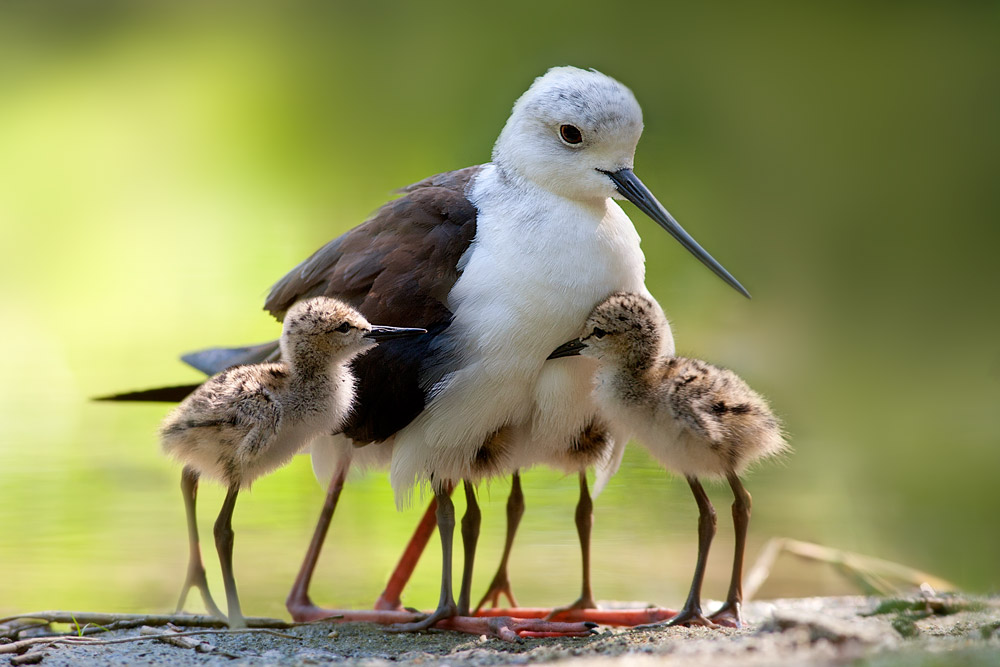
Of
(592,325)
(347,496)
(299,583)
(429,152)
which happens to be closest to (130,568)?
(299,583)

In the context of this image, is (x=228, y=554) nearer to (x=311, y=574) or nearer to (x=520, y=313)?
(x=311, y=574)

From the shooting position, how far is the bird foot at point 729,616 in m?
3.93

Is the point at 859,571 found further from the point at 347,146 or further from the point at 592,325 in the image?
the point at 347,146

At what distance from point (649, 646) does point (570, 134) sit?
5.21ft

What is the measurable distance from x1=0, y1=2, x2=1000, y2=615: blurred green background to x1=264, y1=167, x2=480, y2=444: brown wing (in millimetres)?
1515

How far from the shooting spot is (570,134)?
3971mm

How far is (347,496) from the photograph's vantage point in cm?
738

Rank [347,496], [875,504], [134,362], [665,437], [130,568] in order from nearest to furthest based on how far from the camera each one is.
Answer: [665,437], [130,568], [875,504], [347,496], [134,362]

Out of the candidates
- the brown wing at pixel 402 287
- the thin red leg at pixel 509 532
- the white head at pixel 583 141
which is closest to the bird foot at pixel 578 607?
the thin red leg at pixel 509 532

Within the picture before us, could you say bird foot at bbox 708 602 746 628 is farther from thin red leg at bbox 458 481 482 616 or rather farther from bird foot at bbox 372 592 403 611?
bird foot at bbox 372 592 403 611

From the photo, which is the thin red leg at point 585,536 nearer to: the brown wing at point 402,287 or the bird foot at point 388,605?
the bird foot at point 388,605

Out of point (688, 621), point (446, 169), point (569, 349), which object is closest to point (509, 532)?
point (688, 621)

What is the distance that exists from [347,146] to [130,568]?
6430mm

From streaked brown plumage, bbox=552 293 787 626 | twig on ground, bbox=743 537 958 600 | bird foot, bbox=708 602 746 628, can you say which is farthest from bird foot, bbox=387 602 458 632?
twig on ground, bbox=743 537 958 600
